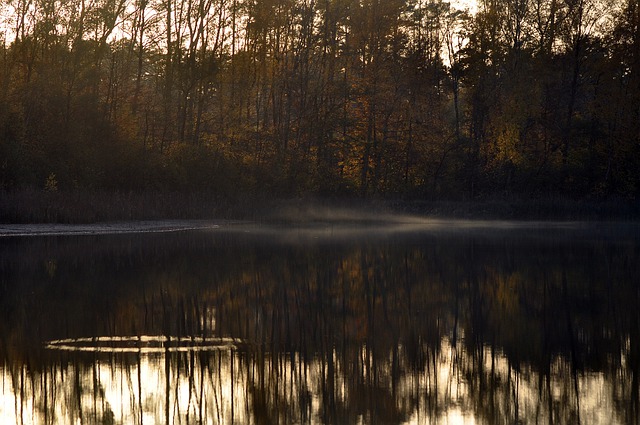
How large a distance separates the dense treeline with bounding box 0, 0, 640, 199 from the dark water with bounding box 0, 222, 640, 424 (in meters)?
25.1

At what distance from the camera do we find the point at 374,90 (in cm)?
4819

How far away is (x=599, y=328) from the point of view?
10789 mm

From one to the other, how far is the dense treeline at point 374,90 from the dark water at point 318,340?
25.1 metres

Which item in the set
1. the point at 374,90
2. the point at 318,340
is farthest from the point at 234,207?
the point at 318,340

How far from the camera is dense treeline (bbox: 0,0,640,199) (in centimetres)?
4369

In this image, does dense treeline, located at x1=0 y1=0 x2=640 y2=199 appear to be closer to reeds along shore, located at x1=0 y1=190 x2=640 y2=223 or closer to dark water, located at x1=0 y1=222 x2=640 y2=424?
reeds along shore, located at x1=0 y1=190 x2=640 y2=223

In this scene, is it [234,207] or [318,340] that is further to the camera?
[234,207]

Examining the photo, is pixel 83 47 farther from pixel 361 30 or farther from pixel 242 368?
pixel 242 368

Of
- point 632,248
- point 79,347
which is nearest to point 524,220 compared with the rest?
point 632,248

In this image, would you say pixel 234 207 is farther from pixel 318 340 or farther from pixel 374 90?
pixel 318 340

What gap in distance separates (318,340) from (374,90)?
3906cm

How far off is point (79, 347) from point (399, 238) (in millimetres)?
19450

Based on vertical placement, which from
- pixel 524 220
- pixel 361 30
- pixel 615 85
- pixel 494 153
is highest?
pixel 361 30

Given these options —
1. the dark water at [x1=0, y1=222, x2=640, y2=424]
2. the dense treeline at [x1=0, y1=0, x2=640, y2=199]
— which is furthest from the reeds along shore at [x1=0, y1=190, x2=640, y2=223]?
the dark water at [x1=0, y1=222, x2=640, y2=424]
